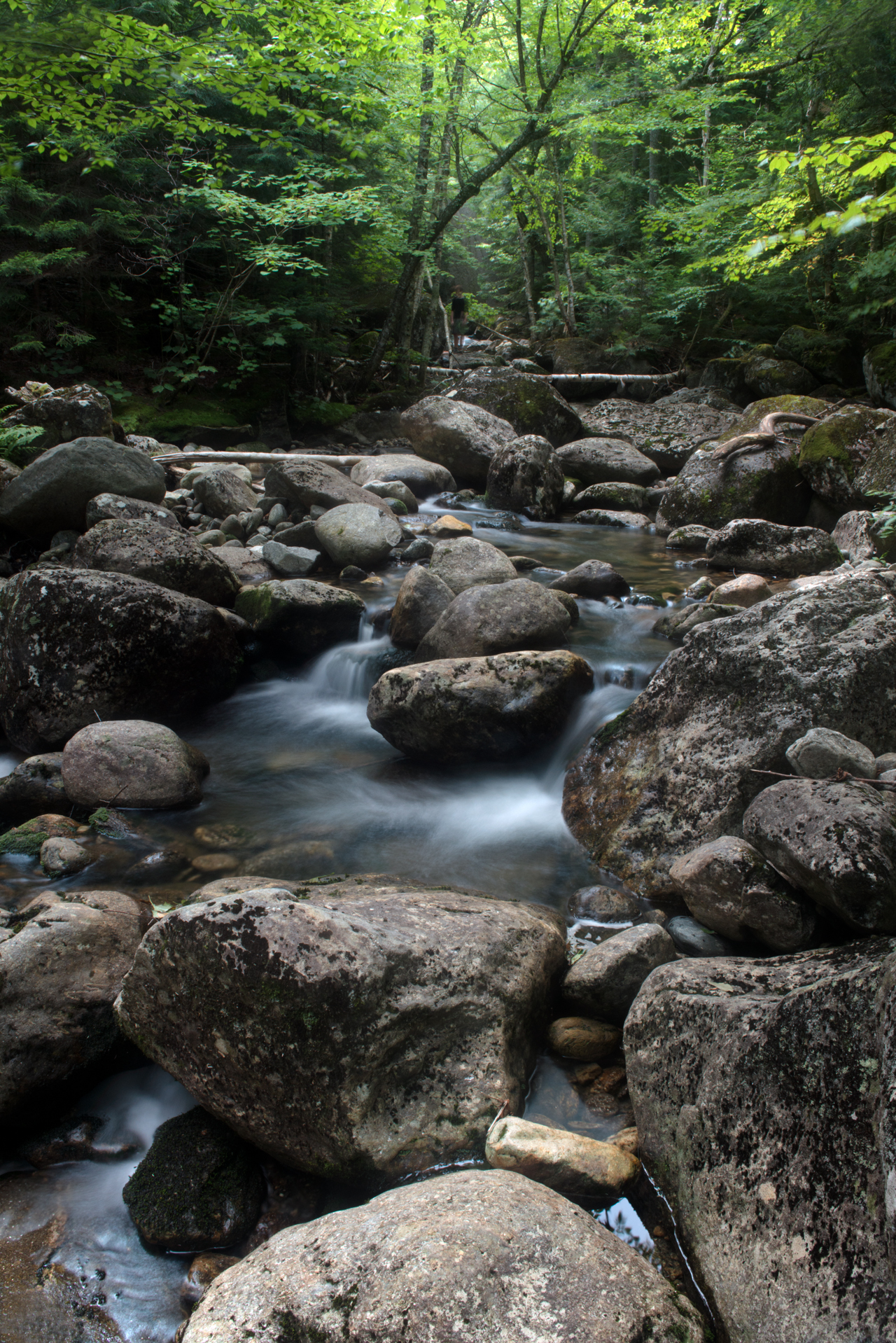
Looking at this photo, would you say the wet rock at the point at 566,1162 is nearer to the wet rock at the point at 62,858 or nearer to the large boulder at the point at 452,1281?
the large boulder at the point at 452,1281

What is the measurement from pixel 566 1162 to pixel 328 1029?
0.85 m

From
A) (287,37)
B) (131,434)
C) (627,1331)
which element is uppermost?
(287,37)

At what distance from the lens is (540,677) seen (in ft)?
17.0

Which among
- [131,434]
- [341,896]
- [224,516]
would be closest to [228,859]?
[341,896]

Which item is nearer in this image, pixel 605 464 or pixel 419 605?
pixel 419 605

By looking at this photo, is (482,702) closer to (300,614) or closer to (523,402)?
(300,614)

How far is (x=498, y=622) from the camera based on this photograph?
588 cm

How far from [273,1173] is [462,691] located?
314cm

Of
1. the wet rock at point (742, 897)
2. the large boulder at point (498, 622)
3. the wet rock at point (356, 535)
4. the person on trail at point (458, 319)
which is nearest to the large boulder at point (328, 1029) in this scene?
the wet rock at point (742, 897)

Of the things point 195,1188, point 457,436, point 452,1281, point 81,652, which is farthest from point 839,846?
point 457,436

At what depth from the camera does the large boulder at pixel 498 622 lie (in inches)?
230

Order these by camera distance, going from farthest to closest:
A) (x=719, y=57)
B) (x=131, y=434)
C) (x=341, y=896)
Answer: (x=719, y=57), (x=131, y=434), (x=341, y=896)

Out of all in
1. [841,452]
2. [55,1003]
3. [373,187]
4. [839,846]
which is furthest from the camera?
[373,187]

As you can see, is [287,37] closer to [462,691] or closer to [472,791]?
[462,691]
